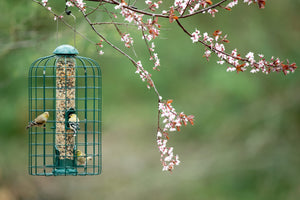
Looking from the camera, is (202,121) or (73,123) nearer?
(73,123)

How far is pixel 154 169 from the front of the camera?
40.7 ft

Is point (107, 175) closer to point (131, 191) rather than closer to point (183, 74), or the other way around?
point (131, 191)

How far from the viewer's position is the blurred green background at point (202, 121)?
10.4m

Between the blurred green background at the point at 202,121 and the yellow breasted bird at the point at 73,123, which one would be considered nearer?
the yellow breasted bird at the point at 73,123

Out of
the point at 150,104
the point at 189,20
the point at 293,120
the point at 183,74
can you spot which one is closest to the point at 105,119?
the point at 150,104

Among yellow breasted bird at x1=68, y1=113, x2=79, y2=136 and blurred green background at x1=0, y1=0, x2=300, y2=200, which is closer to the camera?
yellow breasted bird at x1=68, y1=113, x2=79, y2=136

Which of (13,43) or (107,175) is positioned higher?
(13,43)

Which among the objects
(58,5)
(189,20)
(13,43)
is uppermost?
(189,20)

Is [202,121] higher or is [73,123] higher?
[202,121]

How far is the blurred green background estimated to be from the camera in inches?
409

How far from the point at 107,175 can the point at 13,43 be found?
5.13m

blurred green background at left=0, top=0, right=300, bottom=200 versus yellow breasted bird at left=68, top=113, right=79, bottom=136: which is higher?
blurred green background at left=0, top=0, right=300, bottom=200

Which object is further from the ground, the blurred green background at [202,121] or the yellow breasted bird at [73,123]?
the blurred green background at [202,121]

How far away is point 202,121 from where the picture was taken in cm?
1148
